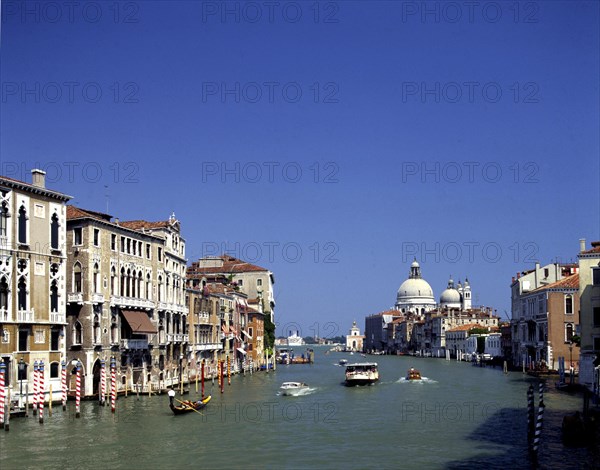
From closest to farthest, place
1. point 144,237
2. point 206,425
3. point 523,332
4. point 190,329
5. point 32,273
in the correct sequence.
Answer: point 206,425
point 32,273
point 144,237
point 190,329
point 523,332

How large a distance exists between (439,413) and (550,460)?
13106mm

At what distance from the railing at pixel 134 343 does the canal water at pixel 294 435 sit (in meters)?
2.76

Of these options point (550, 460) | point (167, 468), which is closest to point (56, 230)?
point (167, 468)

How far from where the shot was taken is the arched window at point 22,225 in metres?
38.0

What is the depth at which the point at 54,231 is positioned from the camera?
40.4 m

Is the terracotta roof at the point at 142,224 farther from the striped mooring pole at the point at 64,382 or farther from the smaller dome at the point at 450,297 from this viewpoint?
the smaller dome at the point at 450,297

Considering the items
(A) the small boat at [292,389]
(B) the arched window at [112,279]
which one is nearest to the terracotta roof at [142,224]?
(B) the arched window at [112,279]

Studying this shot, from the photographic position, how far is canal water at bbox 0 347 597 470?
2633 cm

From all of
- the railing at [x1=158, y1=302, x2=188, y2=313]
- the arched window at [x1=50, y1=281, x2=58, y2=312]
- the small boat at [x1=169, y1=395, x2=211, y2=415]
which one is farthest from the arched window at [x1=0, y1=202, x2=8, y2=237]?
the railing at [x1=158, y1=302, x2=188, y2=313]

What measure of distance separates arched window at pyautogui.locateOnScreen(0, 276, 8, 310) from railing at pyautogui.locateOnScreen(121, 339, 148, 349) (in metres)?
9.21

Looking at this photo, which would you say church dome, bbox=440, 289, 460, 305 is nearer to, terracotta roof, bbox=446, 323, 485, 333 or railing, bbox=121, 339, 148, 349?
terracotta roof, bbox=446, 323, 485, 333

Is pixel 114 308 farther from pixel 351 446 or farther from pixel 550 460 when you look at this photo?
pixel 550 460

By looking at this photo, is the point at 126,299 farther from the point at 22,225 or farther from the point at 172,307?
the point at 22,225

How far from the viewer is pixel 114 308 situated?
44250mm
